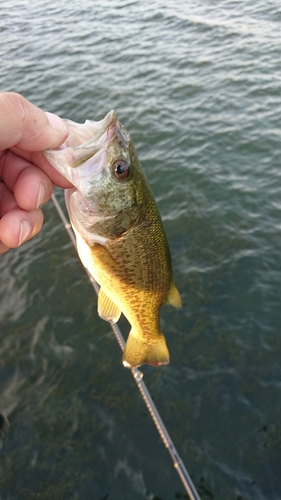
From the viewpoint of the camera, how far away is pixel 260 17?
1217cm

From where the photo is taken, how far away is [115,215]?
2.33m

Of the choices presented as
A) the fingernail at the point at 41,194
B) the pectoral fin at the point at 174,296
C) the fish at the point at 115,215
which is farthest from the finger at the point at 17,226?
the pectoral fin at the point at 174,296

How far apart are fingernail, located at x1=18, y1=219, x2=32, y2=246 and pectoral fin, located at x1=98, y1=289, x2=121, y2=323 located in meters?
0.74

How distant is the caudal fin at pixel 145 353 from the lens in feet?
9.91

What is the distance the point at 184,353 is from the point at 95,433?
1.45 m

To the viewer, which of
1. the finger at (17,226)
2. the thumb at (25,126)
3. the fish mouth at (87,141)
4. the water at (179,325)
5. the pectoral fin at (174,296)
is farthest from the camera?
the water at (179,325)

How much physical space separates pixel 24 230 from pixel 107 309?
2.96 feet

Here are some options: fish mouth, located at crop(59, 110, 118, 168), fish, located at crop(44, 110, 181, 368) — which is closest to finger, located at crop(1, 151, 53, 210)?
fish, located at crop(44, 110, 181, 368)

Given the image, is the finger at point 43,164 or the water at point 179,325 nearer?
the finger at point 43,164

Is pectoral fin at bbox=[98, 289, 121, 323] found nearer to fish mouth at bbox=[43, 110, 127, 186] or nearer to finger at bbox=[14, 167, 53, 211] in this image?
finger at bbox=[14, 167, 53, 211]

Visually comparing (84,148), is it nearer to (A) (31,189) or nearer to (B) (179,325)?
(A) (31,189)

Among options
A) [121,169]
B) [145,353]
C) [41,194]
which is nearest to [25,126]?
[41,194]

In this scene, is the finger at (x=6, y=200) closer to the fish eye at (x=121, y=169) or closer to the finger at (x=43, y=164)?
the finger at (x=43, y=164)

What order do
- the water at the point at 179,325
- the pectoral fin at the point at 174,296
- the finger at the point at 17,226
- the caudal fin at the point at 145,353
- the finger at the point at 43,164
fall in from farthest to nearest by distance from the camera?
the water at the point at 179,325 → the caudal fin at the point at 145,353 → the pectoral fin at the point at 174,296 → the finger at the point at 43,164 → the finger at the point at 17,226
